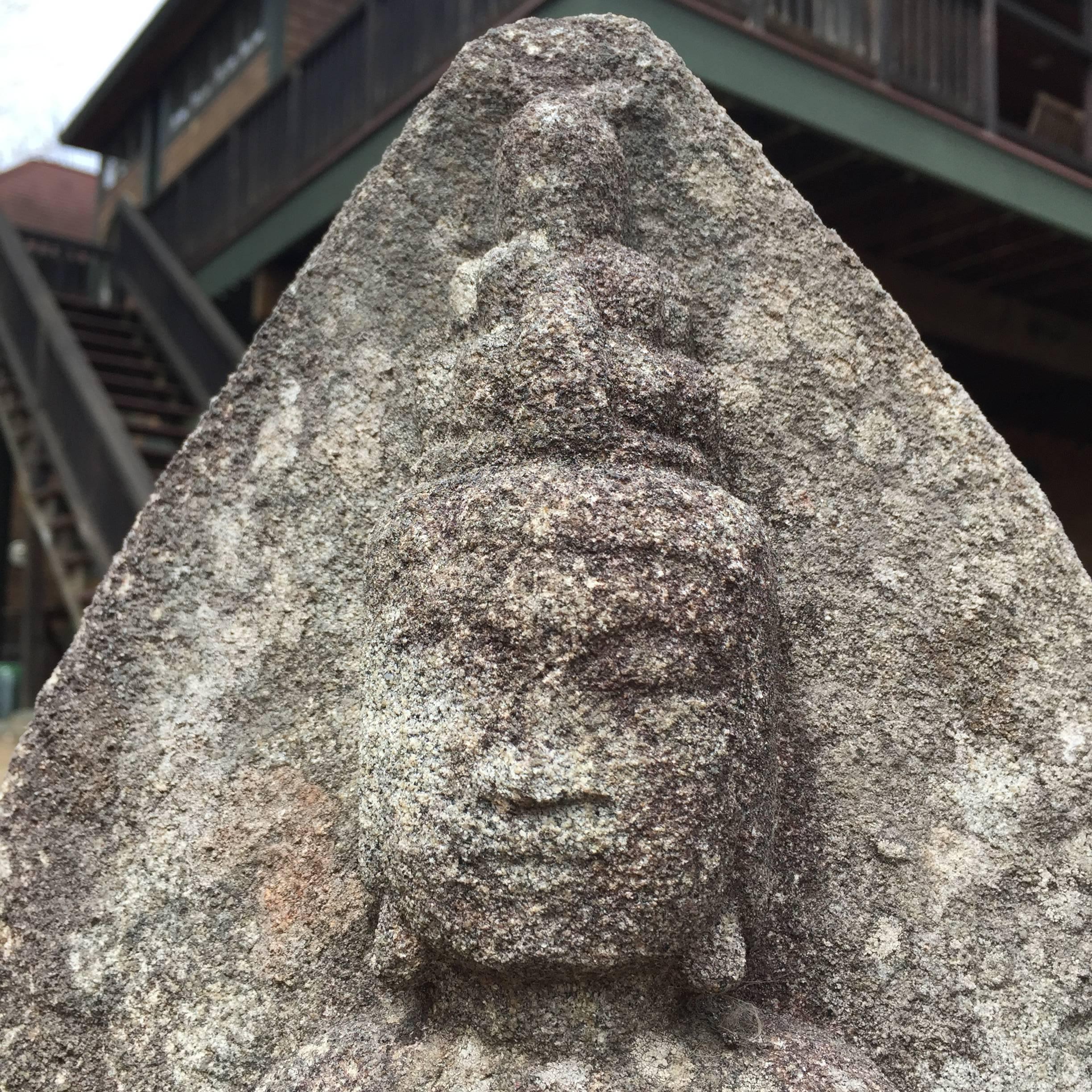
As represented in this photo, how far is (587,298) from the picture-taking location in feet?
Result: 4.68

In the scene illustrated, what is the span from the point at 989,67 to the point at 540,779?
4.29 m

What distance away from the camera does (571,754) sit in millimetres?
1192

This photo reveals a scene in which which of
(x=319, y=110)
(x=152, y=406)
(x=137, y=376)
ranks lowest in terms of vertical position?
(x=137, y=376)

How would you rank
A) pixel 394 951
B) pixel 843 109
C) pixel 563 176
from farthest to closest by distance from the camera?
pixel 843 109
pixel 563 176
pixel 394 951

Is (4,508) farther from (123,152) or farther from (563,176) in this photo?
(563,176)

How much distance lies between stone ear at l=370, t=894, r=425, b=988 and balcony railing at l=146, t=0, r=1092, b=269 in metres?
3.29

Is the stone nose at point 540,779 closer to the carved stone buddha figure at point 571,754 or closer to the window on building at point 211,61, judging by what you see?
the carved stone buddha figure at point 571,754

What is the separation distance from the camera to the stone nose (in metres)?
1.18

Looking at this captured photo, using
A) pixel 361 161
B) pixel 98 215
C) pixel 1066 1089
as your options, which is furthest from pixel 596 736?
pixel 98 215

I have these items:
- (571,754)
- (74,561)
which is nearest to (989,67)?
(74,561)

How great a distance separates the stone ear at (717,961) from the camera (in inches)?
48.8

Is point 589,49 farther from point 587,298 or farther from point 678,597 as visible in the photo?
point 678,597

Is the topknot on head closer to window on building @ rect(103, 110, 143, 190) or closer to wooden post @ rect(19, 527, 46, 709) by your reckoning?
wooden post @ rect(19, 527, 46, 709)

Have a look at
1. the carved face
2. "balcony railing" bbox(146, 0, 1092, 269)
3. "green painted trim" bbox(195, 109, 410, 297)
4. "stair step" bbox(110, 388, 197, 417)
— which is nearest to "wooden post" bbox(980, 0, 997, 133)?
"balcony railing" bbox(146, 0, 1092, 269)
